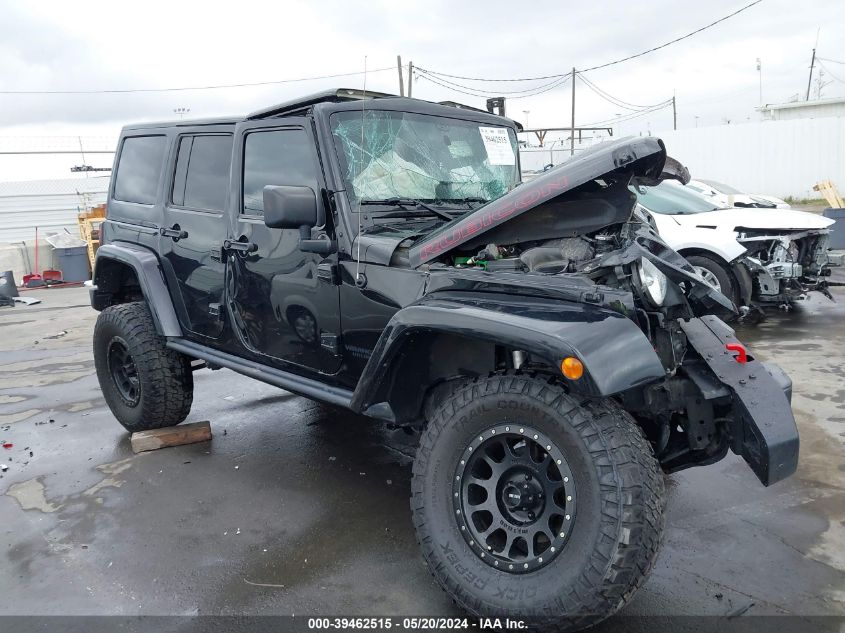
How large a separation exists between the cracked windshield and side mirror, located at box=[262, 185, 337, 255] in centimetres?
24

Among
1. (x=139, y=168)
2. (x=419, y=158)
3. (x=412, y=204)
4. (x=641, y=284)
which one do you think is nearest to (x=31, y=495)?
(x=139, y=168)

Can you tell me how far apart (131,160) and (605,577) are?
4307mm

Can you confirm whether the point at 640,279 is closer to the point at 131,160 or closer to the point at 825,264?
the point at 131,160

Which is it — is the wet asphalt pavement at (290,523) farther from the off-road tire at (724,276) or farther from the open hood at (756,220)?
the open hood at (756,220)

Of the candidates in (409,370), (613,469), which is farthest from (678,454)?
(409,370)

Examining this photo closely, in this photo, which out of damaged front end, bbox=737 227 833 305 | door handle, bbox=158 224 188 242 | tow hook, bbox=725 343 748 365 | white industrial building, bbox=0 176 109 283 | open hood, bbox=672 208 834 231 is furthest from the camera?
white industrial building, bbox=0 176 109 283

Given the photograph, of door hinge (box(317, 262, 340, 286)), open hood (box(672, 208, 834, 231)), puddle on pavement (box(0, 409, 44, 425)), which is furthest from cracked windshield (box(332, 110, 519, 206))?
open hood (box(672, 208, 834, 231))

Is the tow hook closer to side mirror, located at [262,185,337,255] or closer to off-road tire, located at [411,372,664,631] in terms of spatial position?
off-road tire, located at [411,372,664,631]

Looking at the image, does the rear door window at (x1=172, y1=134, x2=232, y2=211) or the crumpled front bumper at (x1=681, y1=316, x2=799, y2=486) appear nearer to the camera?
the crumpled front bumper at (x1=681, y1=316, x2=799, y2=486)

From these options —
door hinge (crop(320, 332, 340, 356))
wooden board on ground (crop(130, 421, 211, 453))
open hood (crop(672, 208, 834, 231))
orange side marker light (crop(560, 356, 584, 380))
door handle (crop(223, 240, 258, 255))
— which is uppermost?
door handle (crop(223, 240, 258, 255))

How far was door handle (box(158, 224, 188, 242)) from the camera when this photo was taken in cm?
439

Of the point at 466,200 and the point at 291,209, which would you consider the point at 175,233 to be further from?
the point at 466,200

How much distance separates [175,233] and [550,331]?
2.87 meters

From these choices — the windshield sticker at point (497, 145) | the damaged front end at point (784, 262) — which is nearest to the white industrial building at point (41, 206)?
the damaged front end at point (784, 262)
